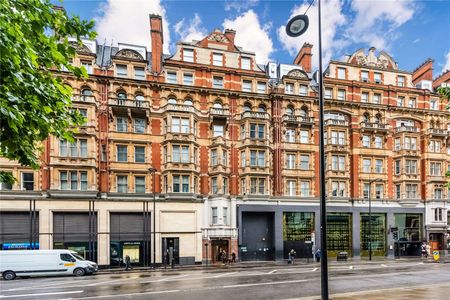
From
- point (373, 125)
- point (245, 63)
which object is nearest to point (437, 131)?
point (373, 125)

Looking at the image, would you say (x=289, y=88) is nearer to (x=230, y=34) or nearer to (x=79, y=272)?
(x=230, y=34)

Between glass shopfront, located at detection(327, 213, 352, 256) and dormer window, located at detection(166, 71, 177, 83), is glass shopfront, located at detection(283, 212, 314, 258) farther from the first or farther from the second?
dormer window, located at detection(166, 71, 177, 83)

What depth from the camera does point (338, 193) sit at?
37125 mm

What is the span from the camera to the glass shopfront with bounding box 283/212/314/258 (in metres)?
34.9

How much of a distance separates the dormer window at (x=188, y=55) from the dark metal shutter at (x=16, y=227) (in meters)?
21.3

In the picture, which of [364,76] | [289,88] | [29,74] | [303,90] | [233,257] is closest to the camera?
[29,74]

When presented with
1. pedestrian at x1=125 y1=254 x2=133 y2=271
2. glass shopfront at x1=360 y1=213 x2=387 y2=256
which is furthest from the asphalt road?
glass shopfront at x1=360 y1=213 x2=387 y2=256

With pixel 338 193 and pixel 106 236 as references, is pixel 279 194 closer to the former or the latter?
pixel 338 193

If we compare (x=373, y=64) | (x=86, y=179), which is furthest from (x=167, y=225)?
(x=373, y=64)

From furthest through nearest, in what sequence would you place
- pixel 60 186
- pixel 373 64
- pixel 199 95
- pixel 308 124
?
pixel 373 64 < pixel 308 124 < pixel 199 95 < pixel 60 186

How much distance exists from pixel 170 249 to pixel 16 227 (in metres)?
13.5

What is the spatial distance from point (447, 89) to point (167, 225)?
85.1ft

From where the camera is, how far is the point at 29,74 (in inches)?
257

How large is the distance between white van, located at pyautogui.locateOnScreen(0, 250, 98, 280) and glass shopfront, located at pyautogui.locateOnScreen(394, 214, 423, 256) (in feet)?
114
